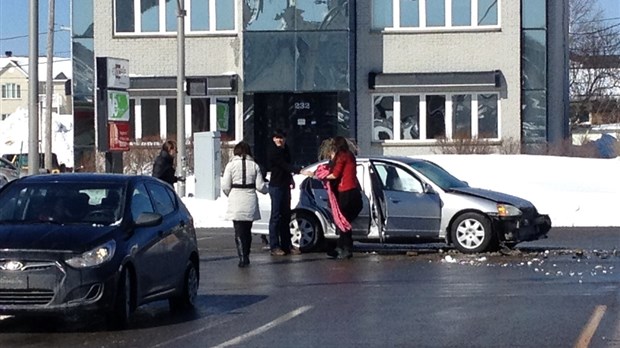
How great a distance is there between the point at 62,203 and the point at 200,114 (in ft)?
91.4

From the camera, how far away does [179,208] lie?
45.2 ft

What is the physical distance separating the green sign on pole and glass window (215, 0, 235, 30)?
560 inches

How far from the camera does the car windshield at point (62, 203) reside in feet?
40.0

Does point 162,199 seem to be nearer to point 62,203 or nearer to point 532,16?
point 62,203

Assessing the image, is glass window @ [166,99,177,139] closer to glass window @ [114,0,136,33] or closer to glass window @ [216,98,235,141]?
glass window @ [216,98,235,141]

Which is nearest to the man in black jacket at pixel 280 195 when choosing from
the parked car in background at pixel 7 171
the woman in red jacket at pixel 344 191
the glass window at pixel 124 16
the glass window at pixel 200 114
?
the woman in red jacket at pixel 344 191

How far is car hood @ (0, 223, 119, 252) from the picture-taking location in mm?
11305

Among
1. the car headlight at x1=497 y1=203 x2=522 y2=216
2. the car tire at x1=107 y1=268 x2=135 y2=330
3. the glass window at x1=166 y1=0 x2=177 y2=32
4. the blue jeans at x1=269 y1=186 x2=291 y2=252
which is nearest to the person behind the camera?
the car tire at x1=107 y1=268 x2=135 y2=330

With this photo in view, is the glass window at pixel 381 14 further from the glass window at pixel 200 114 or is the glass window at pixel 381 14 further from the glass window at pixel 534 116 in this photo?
the glass window at pixel 200 114

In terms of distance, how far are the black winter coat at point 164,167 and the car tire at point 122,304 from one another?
867cm

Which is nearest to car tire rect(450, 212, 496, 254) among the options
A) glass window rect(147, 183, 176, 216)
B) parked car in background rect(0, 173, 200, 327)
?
parked car in background rect(0, 173, 200, 327)

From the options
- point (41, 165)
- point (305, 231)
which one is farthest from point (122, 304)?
point (41, 165)

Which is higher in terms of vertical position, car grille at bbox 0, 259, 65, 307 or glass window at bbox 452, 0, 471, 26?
glass window at bbox 452, 0, 471, 26

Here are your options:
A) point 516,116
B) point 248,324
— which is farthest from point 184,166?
point 248,324
